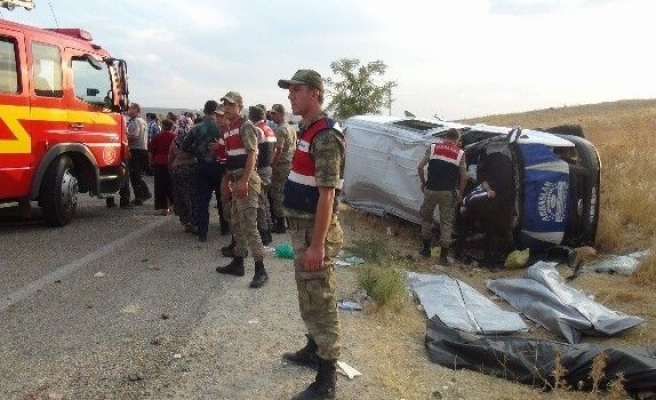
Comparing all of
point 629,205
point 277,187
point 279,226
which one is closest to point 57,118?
point 277,187

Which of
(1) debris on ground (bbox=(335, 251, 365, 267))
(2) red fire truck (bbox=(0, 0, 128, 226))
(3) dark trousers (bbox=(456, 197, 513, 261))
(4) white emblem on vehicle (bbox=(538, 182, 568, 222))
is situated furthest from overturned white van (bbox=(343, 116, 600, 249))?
(2) red fire truck (bbox=(0, 0, 128, 226))

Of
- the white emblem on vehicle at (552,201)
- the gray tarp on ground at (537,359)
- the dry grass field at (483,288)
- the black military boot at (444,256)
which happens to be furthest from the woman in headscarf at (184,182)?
the white emblem on vehicle at (552,201)

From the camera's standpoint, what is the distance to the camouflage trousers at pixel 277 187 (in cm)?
902

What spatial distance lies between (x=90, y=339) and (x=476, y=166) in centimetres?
594

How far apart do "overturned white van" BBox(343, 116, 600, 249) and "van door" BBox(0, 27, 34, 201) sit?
5087mm

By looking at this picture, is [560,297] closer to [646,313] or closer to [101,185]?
[646,313]

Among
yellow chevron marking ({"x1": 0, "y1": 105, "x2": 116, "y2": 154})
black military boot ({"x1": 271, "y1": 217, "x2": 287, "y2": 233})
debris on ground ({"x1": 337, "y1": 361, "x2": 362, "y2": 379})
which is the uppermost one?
yellow chevron marking ({"x1": 0, "y1": 105, "x2": 116, "y2": 154})

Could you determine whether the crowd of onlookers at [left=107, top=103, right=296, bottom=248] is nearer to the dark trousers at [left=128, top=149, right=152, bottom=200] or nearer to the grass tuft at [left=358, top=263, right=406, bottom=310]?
the dark trousers at [left=128, top=149, right=152, bottom=200]

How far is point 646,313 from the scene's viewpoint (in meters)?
6.53

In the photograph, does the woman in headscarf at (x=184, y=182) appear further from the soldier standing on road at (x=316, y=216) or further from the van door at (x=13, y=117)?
the soldier standing on road at (x=316, y=216)

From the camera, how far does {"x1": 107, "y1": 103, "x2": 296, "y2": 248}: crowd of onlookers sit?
7.53 meters

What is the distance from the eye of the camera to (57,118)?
26.6ft

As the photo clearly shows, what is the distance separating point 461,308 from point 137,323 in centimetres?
303

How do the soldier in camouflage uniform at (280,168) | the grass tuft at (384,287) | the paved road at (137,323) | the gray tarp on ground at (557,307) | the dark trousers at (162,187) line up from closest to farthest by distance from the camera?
the paved road at (137,323) < the grass tuft at (384,287) < the gray tarp on ground at (557,307) < the soldier in camouflage uniform at (280,168) < the dark trousers at (162,187)
